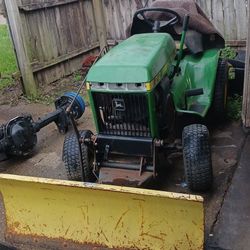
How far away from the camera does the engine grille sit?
3.14 metres

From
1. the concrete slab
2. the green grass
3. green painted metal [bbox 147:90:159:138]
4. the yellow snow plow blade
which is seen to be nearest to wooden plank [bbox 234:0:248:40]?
the concrete slab

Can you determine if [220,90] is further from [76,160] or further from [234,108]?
[76,160]

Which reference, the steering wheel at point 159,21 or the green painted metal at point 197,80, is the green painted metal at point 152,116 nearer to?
the green painted metal at point 197,80

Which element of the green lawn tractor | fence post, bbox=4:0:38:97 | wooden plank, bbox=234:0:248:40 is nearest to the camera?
the green lawn tractor

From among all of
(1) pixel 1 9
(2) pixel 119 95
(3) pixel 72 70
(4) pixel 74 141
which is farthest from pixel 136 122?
(3) pixel 72 70

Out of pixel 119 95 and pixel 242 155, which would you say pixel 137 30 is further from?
pixel 242 155

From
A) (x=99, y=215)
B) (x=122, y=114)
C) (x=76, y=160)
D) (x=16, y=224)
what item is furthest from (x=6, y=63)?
(x=99, y=215)

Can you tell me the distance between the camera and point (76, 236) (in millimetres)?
2855

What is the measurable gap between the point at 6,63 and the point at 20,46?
7.99 ft

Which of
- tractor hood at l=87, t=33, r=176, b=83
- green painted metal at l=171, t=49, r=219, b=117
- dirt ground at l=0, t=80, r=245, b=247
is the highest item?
tractor hood at l=87, t=33, r=176, b=83

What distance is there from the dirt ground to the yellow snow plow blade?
34cm

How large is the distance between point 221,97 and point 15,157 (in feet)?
7.25

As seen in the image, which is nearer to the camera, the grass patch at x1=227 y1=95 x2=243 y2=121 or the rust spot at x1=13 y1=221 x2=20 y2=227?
the rust spot at x1=13 y1=221 x2=20 y2=227

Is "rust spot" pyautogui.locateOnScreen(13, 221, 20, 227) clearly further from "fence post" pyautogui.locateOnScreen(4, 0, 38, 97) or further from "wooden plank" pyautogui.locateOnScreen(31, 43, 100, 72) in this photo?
"wooden plank" pyautogui.locateOnScreen(31, 43, 100, 72)
